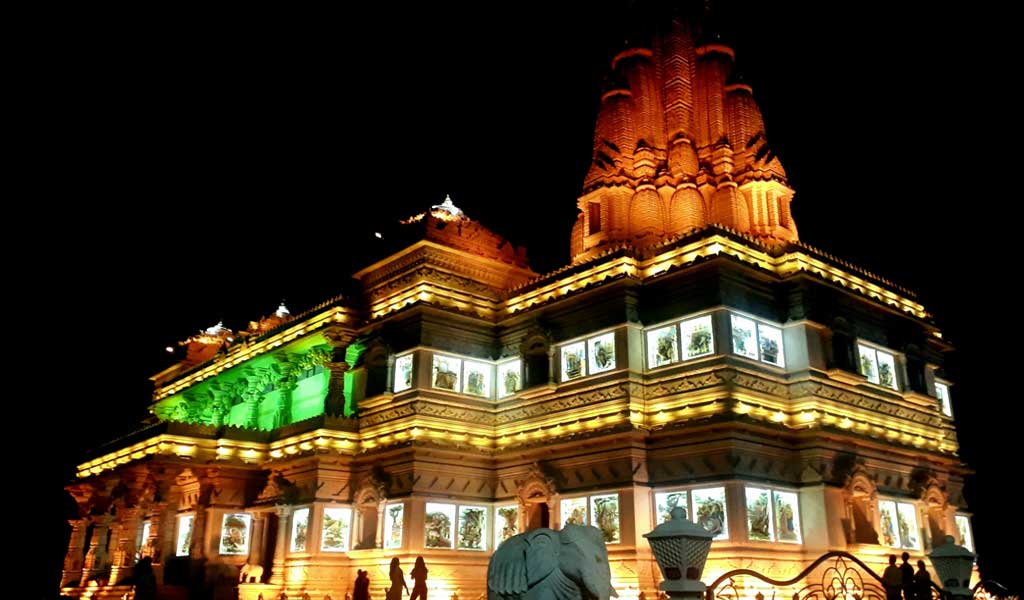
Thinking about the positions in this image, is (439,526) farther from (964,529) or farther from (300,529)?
(964,529)

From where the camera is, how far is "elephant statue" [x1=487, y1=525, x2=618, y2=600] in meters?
10.1

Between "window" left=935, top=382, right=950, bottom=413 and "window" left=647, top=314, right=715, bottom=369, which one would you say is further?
"window" left=935, top=382, right=950, bottom=413

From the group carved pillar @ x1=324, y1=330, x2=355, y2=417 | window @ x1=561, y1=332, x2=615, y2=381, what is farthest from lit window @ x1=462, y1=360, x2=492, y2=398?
carved pillar @ x1=324, y1=330, x2=355, y2=417

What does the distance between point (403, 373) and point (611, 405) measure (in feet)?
27.6

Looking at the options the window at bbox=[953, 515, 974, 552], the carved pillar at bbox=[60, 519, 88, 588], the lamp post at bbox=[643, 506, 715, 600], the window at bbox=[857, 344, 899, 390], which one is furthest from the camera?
the carved pillar at bbox=[60, 519, 88, 588]

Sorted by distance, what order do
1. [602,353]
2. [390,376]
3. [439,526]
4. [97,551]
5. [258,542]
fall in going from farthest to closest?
[97,551], [258,542], [390,376], [439,526], [602,353]

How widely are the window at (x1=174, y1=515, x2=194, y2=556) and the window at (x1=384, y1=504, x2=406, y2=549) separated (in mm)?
9713

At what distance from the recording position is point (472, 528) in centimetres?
2997

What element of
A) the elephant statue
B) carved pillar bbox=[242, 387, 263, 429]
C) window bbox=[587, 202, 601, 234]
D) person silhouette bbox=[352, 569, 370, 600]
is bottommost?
person silhouette bbox=[352, 569, 370, 600]

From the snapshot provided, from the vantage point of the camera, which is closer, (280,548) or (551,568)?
(551,568)

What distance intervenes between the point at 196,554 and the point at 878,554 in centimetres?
2446

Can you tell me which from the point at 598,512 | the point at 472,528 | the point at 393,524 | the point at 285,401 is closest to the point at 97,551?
the point at 285,401

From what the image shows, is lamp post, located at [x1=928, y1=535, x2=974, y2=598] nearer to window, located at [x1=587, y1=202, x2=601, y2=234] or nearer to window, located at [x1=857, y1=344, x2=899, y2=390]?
window, located at [x1=857, y1=344, x2=899, y2=390]

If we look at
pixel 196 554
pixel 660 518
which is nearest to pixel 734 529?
pixel 660 518
